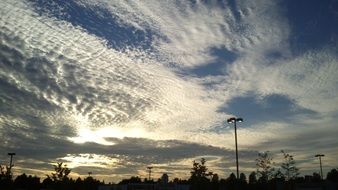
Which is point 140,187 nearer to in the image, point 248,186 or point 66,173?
point 66,173

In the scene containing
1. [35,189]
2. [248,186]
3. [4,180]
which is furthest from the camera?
[35,189]

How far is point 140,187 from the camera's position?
231 ft

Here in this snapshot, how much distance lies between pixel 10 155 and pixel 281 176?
180 ft

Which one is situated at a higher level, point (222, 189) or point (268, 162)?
point (268, 162)

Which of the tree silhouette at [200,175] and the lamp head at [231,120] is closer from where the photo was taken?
the lamp head at [231,120]

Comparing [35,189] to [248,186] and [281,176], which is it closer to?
[248,186]

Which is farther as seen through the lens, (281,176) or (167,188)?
(281,176)

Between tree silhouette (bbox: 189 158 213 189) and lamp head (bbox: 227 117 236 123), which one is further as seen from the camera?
tree silhouette (bbox: 189 158 213 189)

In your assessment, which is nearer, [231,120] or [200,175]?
[231,120]

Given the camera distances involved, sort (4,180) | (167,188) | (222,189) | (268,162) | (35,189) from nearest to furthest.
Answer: (4,180), (167,188), (268,162), (222,189), (35,189)

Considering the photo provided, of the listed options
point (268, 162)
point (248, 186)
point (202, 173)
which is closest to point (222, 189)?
point (202, 173)

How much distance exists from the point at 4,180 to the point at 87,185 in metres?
63.5

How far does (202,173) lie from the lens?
75.8 metres

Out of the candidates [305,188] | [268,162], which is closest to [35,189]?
[268,162]
